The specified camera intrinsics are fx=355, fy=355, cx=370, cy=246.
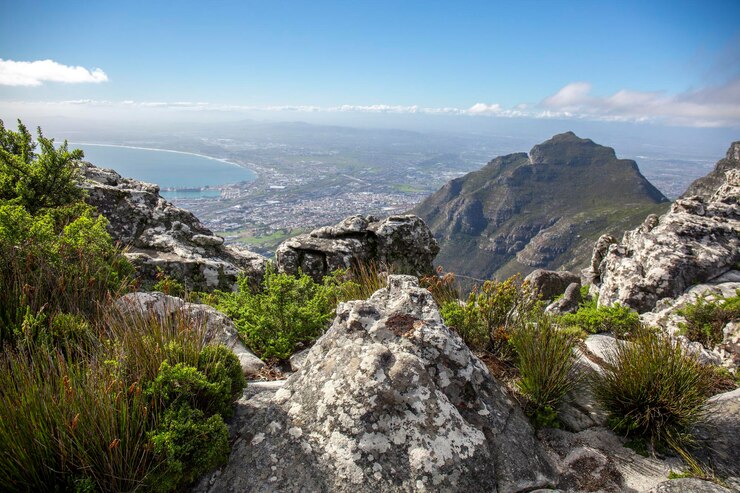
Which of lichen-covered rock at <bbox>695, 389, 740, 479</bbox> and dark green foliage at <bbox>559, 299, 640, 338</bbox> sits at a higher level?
lichen-covered rock at <bbox>695, 389, 740, 479</bbox>

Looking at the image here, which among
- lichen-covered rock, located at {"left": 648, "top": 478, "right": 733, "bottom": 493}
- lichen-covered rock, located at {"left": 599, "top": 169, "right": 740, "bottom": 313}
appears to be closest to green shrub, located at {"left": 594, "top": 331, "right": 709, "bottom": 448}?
lichen-covered rock, located at {"left": 648, "top": 478, "right": 733, "bottom": 493}

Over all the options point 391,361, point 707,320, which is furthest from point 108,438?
point 707,320

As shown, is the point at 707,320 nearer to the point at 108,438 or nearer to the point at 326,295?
the point at 326,295

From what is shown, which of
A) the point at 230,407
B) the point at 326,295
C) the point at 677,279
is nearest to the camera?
the point at 230,407

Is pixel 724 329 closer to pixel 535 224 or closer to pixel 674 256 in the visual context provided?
pixel 674 256

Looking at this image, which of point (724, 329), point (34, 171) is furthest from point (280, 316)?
point (724, 329)

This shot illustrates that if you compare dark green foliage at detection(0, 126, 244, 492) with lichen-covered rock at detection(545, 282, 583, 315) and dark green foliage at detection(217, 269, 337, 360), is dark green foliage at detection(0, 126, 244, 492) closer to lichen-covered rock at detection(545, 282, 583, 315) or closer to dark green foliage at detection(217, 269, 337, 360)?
dark green foliage at detection(217, 269, 337, 360)
